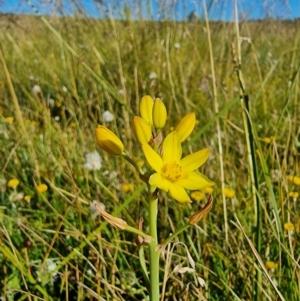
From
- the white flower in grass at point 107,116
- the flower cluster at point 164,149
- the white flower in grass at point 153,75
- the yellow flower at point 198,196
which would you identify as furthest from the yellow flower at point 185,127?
the white flower in grass at point 153,75

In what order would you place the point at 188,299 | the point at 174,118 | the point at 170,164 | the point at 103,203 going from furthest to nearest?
the point at 174,118, the point at 103,203, the point at 188,299, the point at 170,164

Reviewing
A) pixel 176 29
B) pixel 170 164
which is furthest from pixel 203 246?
pixel 176 29

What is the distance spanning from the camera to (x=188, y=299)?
3.00 ft

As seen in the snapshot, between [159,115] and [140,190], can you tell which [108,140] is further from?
[140,190]

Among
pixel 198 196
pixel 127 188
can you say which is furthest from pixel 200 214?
pixel 127 188

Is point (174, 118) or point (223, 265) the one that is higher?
point (174, 118)

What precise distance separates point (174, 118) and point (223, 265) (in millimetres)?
1104

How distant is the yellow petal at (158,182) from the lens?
485 millimetres

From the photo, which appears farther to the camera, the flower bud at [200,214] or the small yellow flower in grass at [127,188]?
the small yellow flower in grass at [127,188]

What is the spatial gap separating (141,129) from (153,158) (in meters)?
0.03

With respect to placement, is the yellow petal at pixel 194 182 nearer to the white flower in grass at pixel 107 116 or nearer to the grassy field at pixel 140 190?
the grassy field at pixel 140 190

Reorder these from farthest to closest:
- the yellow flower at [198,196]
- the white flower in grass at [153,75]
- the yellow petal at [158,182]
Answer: the white flower in grass at [153,75]
the yellow flower at [198,196]
the yellow petal at [158,182]

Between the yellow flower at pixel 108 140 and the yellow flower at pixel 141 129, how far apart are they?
22 millimetres

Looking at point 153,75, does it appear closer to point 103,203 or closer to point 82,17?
point 82,17
